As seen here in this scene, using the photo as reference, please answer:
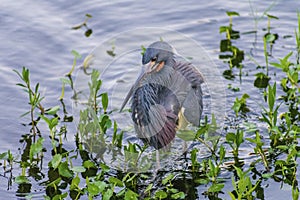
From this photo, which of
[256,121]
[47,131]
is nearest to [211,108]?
[256,121]

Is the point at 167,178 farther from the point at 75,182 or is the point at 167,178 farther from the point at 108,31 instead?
the point at 108,31

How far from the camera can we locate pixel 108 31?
7.64 m

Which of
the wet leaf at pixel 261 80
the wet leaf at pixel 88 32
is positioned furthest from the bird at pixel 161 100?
the wet leaf at pixel 88 32

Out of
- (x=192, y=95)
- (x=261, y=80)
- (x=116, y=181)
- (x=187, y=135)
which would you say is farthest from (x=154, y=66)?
(x=261, y=80)

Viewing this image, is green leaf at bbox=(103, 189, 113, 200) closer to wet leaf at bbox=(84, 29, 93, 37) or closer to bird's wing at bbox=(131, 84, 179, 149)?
bird's wing at bbox=(131, 84, 179, 149)

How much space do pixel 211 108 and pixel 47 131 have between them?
1526mm

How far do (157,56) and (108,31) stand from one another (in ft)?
7.53

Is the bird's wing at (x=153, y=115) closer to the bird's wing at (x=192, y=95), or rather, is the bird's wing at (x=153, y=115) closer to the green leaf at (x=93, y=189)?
the bird's wing at (x=192, y=95)

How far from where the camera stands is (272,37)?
22.2 feet

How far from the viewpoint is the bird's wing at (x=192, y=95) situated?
5.64 m

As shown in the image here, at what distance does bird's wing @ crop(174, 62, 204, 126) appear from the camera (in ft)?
18.5

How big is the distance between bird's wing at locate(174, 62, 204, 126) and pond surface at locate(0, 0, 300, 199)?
55 cm

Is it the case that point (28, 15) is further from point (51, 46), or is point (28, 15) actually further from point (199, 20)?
point (199, 20)

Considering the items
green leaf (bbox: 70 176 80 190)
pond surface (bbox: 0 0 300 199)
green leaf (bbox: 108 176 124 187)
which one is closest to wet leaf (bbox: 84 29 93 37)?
pond surface (bbox: 0 0 300 199)
